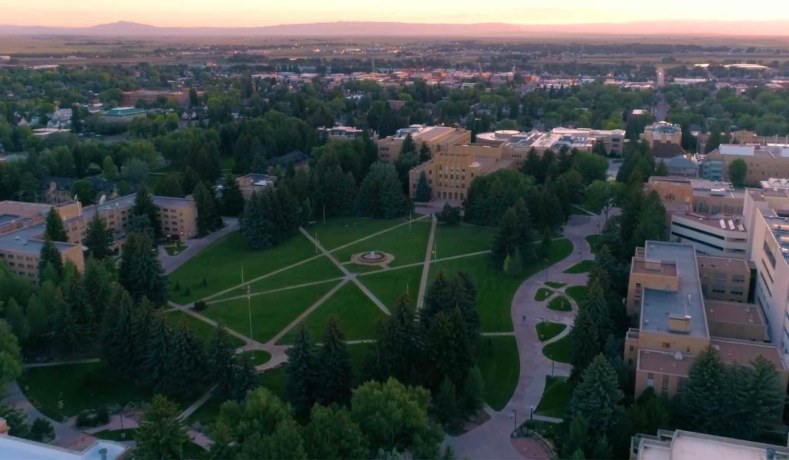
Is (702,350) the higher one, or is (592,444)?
(702,350)

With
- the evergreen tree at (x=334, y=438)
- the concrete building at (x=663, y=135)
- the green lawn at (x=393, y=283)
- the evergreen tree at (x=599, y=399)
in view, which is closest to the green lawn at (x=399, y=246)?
the green lawn at (x=393, y=283)

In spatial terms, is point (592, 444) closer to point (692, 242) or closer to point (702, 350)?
point (702, 350)

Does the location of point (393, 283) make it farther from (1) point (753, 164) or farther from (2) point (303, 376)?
(1) point (753, 164)

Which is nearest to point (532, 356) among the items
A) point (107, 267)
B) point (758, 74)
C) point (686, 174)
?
point (107, 267)

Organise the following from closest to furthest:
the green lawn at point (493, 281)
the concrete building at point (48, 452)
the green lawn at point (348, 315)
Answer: the concrete building at point (48, 452) → the green lawn at point (348, 315) → the green lawn at point (493, 281)

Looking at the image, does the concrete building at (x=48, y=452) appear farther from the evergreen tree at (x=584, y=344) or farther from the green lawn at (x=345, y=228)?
the green lawn at (x=345, y=228)

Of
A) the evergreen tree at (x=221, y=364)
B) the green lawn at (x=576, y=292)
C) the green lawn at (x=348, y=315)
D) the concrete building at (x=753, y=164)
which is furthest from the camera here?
the concrete building at (x=753, y=164)

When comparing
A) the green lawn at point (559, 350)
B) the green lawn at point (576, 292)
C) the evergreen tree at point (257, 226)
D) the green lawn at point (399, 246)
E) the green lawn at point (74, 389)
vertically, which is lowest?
the green lawn at point (399, 246)
